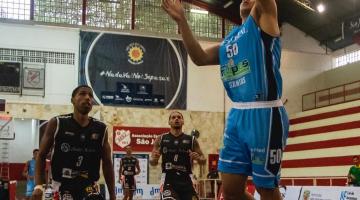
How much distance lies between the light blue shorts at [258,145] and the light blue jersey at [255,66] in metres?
0.12

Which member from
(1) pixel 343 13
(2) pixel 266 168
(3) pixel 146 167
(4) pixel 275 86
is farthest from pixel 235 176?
(1) pixel 343 13

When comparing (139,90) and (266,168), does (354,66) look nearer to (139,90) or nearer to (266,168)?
(139,90)

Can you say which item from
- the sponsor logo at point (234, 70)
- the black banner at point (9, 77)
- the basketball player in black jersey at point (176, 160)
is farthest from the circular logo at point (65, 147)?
the black banner at point (9, 77)

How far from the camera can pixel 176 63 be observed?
24.2 meters

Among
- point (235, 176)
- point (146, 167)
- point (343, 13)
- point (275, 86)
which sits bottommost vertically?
point (146, 167)

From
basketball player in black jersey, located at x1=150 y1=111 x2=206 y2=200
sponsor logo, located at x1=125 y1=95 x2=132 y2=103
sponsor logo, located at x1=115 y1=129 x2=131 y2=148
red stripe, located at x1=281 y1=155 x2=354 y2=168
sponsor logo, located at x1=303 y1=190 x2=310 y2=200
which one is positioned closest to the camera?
basketball player in black jersey, located at x1=150 y1=111 x2=206 y2=200

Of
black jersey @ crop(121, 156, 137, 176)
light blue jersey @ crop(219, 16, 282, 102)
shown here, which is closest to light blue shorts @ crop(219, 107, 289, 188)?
light blue jersey @ crop(219, 16, 282, 102)

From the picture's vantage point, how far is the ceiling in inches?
979

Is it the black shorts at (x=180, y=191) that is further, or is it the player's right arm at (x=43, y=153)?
the black shorts at (x=180, y=191)

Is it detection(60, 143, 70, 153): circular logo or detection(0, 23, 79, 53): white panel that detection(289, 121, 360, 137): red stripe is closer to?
detection(0, 23, 79, 53): white panel

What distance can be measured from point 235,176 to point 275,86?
0.66 m

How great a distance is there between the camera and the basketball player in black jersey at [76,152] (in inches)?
214

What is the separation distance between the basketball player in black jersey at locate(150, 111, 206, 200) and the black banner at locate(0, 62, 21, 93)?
574 inches

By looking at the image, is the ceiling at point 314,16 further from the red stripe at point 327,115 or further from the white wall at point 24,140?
the white wall at point 24,140
